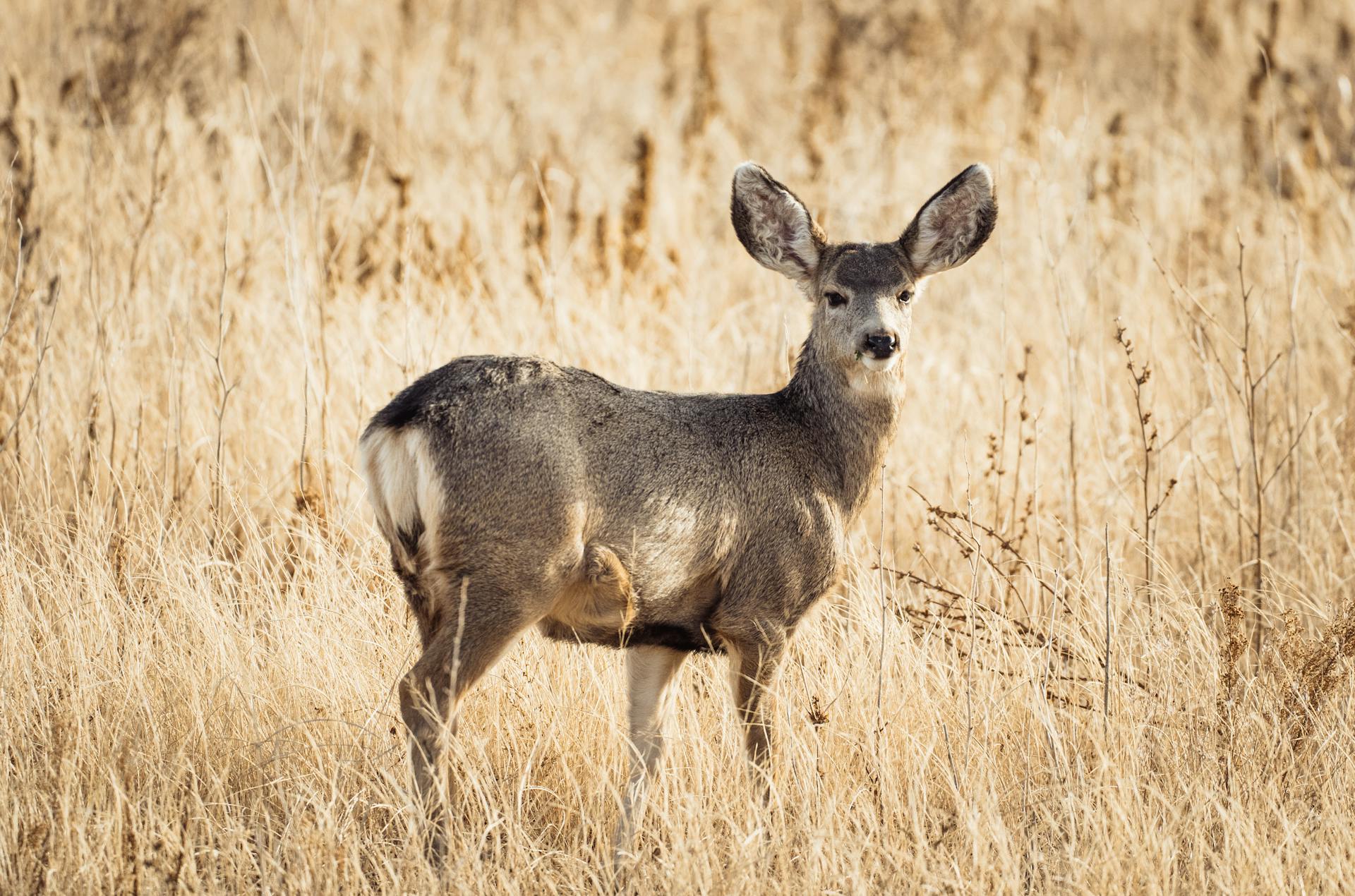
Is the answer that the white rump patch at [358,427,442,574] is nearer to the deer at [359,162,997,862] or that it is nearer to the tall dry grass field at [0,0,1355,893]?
the deer at [359,162,997,862]

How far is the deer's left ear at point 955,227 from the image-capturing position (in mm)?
4637

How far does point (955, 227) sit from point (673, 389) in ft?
7.38

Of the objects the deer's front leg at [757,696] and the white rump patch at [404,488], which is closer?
the white rump patch at [404,488]

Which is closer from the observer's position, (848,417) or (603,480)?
(603,480)

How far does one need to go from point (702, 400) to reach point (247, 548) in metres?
1.88

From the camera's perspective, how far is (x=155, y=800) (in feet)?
12.8

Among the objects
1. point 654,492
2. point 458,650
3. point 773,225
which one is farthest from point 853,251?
point 458,650

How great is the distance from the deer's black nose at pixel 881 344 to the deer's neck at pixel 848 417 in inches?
7.3

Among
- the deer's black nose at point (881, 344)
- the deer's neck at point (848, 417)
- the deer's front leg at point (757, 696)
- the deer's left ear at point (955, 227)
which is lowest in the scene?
the deer's front leg at point (757, 696)

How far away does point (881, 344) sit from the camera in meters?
4.25

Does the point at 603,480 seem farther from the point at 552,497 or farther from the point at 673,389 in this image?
the point at 673,389

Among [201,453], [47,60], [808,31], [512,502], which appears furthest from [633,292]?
[808,31]

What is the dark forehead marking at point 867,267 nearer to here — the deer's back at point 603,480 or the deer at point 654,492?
the deer at point 654,492

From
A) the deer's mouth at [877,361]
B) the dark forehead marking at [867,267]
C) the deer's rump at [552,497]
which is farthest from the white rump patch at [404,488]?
the dark forehead marking at [867,267]
